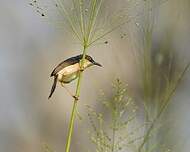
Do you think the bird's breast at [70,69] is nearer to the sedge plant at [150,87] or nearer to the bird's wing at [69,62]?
the bird's wing at [69,62]

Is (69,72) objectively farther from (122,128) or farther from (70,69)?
(122,128)

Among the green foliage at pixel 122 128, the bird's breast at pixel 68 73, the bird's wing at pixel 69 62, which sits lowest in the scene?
the green foliage at pixel 122 128

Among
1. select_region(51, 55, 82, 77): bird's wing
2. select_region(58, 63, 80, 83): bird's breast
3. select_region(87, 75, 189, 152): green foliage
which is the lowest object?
select_region(87, 75, 189, 152): green foliage

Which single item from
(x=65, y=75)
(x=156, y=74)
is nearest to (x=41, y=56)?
(x=156, y=74)

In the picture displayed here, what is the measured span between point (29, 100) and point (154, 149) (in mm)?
3635

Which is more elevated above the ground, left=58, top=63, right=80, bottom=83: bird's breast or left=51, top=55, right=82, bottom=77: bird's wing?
left=51, top=55, right=82, bottom=77: bird's wing

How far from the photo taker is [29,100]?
191 inches

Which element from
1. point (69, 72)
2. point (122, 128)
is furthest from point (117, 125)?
point (69, 72)

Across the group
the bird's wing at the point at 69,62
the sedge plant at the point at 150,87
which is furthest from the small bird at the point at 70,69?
the sedge plant at the point at 150,87

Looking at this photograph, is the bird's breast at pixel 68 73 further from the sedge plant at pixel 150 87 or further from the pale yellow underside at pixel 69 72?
the sedge plant at pixel 150 87

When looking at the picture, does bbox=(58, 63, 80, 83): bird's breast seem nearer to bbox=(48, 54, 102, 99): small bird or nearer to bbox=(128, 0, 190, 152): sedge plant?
bbox=(48, 54, 102, 99): small bird

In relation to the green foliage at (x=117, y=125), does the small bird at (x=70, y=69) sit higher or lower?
higher

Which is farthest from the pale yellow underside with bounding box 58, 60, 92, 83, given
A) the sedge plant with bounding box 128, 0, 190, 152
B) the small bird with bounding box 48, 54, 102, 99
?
the sedge plant with bounding box 128, 0, 190, 152

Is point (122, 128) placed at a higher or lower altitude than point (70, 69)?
lower
